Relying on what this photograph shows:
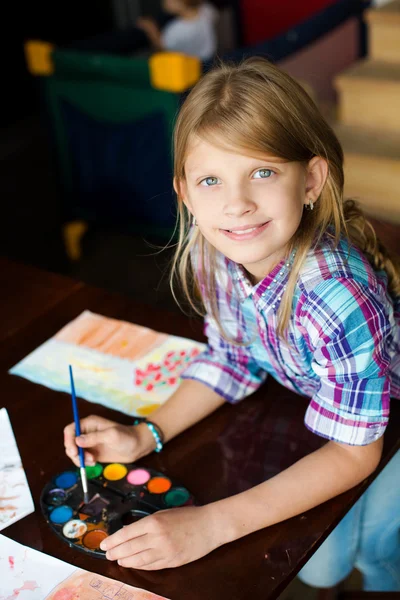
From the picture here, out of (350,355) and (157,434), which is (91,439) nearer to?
(157,434)

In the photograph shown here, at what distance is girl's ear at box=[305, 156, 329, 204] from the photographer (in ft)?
3.06

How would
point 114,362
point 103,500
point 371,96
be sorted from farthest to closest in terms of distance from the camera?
point 371,96 < point 114,362 < point 103,500

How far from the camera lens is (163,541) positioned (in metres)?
Answer: 0.84

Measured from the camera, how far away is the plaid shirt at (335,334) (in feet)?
2.92

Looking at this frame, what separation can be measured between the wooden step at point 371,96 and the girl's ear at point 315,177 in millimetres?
2022

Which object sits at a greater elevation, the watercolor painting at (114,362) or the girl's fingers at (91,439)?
the girl's fingers at (91,439)

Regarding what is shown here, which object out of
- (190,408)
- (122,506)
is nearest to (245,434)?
(190,408)

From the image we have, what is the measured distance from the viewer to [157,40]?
354 centimetres

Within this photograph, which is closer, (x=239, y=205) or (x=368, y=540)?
(x=239, y=205)

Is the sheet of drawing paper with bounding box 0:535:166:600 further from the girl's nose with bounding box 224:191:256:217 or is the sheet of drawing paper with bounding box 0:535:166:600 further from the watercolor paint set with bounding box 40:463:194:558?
the girl's nose with bounding box 224:191:256:217

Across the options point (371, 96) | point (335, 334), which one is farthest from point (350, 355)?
point (371, 96)

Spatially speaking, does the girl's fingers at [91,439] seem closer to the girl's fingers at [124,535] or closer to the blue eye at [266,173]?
the girl's fingers at [124,535]

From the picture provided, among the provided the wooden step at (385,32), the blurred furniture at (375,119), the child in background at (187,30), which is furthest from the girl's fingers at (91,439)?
the child in background at (187,30)

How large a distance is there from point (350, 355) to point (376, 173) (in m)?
1.99
